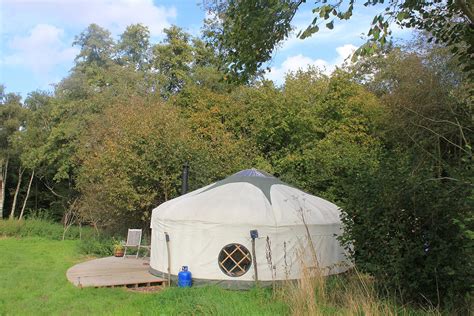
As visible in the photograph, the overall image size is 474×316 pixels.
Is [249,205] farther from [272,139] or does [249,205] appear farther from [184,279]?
[272,139]

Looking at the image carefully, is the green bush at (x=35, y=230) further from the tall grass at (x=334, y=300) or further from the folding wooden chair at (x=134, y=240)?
the tall grass at (x=334, y=300)

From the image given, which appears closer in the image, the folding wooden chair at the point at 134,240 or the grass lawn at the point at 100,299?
the grass lawn at the point at 100,299

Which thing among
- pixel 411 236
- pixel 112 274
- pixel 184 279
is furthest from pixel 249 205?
pixel 411 236

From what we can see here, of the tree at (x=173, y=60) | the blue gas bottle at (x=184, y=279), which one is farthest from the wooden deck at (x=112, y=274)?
the tree at (x=173, y=60)

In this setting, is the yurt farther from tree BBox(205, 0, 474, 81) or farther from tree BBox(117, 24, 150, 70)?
tree BBox(117, 24, 150, 70)

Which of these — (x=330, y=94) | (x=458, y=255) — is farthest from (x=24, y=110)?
(x=458, y=255)

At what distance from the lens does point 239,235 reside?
8133mm

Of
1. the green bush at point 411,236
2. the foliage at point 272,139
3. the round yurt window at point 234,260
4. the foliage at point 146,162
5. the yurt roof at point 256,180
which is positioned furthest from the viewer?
the foliage at point 146,162

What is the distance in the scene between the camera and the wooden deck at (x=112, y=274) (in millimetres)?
8016

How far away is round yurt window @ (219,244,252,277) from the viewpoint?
26.6 feet

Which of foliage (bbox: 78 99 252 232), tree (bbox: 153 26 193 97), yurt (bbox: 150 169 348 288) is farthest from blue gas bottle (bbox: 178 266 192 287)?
tree (bbox: 153 26 193 97)

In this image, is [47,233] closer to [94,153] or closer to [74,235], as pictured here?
[74,235]

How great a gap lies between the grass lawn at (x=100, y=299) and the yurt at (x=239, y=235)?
115 centimetres

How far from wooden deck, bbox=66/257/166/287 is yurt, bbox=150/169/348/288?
363 millimetres
